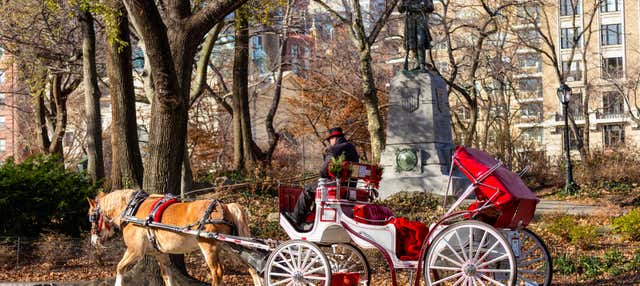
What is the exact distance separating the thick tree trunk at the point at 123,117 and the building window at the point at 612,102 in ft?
147

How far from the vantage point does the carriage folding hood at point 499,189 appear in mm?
8859

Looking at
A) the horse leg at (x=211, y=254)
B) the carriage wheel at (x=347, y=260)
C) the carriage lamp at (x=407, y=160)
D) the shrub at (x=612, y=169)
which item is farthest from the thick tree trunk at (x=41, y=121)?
the carriage wheel at (x=347, y=260)

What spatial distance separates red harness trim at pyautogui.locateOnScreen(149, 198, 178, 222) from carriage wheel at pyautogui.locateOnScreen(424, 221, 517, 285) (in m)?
3.70

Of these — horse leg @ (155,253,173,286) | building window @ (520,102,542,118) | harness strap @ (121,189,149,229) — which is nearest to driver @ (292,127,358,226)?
horse leg @ (155,253,173,286)

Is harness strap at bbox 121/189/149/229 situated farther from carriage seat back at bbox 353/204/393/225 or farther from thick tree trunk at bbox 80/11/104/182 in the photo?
thick tree trunk at bbox 80/11/104/182

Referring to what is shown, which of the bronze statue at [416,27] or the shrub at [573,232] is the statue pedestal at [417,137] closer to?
the bronze statue at [416,27]

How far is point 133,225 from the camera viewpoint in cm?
1071

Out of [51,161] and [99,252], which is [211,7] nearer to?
[99,252]

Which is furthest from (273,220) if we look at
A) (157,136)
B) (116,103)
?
(157,136)

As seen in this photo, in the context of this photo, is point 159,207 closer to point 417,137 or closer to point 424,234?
point 424,234

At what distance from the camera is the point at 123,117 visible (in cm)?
1952

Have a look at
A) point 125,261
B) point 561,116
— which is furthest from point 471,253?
point 561,116

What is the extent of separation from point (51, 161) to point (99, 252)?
4.27 meters

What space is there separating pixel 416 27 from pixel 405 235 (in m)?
14.4
